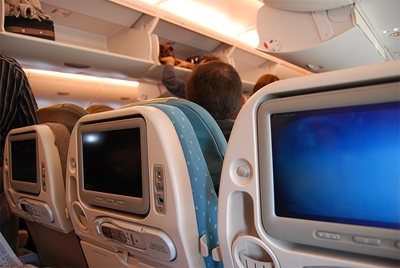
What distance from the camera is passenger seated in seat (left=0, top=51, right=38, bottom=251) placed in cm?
204

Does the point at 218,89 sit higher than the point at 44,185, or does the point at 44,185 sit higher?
the point at 218,89

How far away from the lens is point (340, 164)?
2.11 ft

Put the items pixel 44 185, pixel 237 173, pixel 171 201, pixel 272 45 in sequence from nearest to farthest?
pixel 237 173, pixel 171 201, pixel 44 185, pixel 272 45

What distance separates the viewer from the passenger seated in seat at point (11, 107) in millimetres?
2043

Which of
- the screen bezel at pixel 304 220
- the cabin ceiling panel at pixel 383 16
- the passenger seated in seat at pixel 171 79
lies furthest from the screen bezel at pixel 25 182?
the cabin ceiling panel at pixel 383 16

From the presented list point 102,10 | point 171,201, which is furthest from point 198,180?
point 102,10

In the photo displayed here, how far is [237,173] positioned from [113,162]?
1.98 feet

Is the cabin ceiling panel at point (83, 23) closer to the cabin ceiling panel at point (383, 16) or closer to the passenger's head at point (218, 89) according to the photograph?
the passenger's head at point (218, 89)

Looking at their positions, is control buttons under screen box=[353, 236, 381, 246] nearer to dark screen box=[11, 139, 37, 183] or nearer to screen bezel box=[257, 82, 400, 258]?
screen bezel box=[257, 82, 400, 258]

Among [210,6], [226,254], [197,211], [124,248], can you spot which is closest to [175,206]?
[197,211]

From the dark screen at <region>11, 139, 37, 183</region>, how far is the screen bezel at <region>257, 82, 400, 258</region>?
5.11 feet

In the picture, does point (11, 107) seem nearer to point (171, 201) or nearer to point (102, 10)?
point (102, 10)

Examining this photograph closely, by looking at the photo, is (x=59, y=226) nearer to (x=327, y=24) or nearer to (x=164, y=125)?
(x=164, y=125)

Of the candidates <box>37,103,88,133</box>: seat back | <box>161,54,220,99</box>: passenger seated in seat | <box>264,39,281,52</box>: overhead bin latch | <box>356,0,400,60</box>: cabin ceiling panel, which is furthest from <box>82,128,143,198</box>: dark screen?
<box>161,54,220,99</box>: passenger seated in seat
